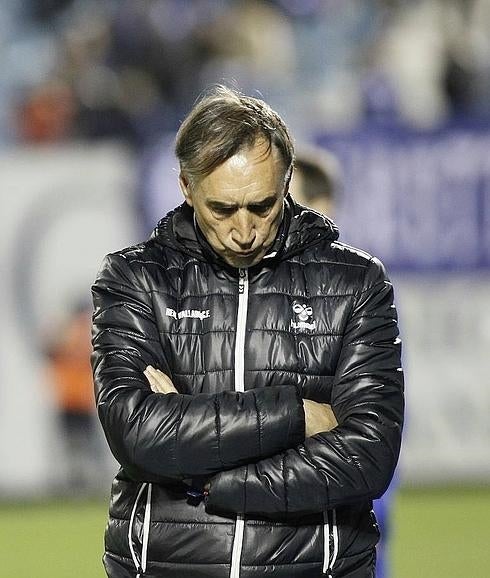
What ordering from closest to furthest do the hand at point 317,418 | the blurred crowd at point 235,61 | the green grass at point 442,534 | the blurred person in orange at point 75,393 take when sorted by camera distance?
the hand at point 317,418
the green grass at point 442,534
the blurred person in orange at point 75,393
the blurred crowd at point 235,61

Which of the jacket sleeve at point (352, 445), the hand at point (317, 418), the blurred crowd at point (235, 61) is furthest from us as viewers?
the blurred crowd at point (235, 61)

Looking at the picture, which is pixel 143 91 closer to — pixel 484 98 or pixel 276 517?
pixel 484 98

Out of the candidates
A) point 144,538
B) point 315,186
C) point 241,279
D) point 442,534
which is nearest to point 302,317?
point 241,279

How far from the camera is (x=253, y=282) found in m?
3.00

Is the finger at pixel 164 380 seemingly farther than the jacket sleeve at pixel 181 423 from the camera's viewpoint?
Yes

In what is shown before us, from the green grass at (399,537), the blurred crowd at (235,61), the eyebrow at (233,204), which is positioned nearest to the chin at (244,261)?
the eyebrow at (233,204)

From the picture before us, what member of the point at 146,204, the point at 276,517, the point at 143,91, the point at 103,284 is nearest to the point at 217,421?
the point at 276,517

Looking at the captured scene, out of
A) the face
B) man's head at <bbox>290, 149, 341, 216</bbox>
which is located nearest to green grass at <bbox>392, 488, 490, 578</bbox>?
man's head at <bbox>290, 149, 341, 216</bbox>

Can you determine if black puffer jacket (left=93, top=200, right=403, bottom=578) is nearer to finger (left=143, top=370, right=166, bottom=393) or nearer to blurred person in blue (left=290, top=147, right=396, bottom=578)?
finger (left=143, top=370, right=166, bottom=393)

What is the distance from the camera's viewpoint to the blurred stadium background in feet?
28.8

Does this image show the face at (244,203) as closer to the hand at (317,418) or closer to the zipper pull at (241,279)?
the zipper pull at (241,279)

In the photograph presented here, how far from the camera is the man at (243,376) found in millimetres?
2846

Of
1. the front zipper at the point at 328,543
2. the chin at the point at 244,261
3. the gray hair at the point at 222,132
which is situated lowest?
the front zipper at the point at 328,543

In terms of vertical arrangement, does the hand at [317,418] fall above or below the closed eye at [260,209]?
below
